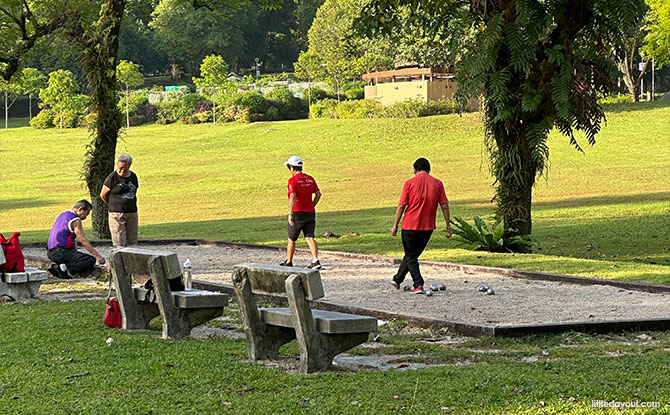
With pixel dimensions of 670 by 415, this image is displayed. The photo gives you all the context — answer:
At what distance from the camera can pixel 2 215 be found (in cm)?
3186

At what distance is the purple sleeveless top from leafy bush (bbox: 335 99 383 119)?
4756cm

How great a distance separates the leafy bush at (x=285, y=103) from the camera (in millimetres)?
69688

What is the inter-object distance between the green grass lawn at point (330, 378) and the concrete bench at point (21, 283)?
8.38 feet

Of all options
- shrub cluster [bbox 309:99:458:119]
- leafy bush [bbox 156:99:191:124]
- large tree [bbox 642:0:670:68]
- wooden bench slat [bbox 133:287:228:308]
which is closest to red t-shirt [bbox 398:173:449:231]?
wooden bench slat [bbox 133:287:228:308]

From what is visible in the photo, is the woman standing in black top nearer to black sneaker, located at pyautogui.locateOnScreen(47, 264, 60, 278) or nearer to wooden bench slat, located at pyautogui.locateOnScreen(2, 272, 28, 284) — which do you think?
black sneaker, located at pyautogui.locateOnScreen(47, 264, 60, 278)

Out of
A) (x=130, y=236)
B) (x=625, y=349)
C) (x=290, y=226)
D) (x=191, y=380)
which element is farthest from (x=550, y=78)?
(x=191, y=380)

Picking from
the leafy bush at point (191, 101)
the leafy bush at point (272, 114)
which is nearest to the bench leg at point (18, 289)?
the leafy bush at point (272, 114)

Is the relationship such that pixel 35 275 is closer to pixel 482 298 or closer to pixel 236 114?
pixel 482 298

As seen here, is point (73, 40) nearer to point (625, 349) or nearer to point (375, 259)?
point (375, 259)

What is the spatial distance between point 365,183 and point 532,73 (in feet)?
A: 70.8

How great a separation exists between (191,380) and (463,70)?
10702 mm

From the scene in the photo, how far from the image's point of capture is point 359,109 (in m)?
61.8

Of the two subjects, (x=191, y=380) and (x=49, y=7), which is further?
(x=49, y=7)

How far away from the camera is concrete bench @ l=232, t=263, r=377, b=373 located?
673 cm
